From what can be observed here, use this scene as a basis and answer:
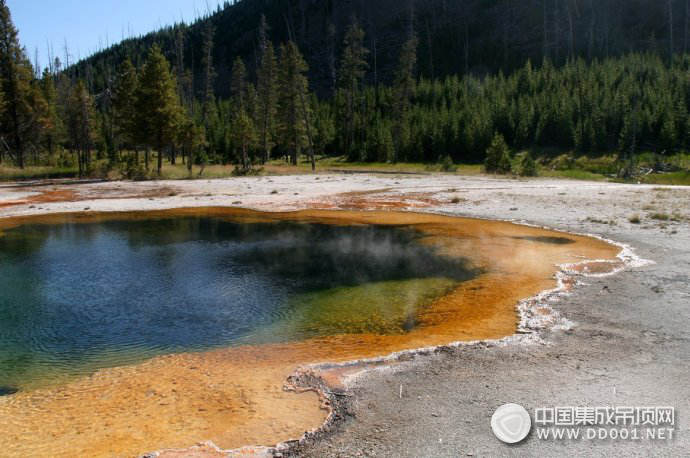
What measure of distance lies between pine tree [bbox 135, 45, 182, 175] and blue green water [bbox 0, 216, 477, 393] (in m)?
30.1

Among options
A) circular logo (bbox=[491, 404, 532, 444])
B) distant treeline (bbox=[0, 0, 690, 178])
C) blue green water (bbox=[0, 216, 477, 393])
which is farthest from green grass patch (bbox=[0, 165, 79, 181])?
circular logo (bbox=[491, 404, 532, 444])

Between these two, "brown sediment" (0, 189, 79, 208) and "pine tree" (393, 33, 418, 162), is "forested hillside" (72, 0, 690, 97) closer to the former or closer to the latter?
"pine tree" (393, 33, 418, 162)

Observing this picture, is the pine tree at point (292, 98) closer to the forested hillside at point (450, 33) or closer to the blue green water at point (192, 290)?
the forested hillside at point (450, 33)

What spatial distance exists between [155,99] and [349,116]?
37284 millimetres

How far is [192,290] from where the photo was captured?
554 inches

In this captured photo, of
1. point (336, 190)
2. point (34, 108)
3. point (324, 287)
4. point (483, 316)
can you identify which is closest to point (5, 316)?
point (324, 287)

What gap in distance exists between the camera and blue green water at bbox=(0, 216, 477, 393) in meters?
10.1

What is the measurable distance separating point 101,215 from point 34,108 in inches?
1589

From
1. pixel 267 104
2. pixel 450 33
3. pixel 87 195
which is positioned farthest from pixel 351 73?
pixel 450 33

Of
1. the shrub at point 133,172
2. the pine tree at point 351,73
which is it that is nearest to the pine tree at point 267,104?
the pine tree at point 351,73

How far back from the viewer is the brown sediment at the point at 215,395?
6277mm

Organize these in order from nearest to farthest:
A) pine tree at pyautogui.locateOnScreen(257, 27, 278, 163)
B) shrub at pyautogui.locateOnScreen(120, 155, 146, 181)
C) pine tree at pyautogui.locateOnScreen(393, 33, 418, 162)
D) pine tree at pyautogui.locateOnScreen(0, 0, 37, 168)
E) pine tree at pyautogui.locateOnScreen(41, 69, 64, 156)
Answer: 1. shrub at pyautogui.locateOnScreen(120, 155, 146, 181)
2. pine tree at pyautogui.locateOnScreen(0, 0, 37, 168)
3. pine tree at pyautogui.locateOnScreen(257, 27, 278, 163)
4. pine tree at pyautogui.locateOnScreen(41, 69, 64, 156)
5. pine tree at pyautogui.locateOnScreen(393, 33, 418, 162)

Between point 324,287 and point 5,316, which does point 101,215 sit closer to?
point 5,316

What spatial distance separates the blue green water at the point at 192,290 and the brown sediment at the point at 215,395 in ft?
2.19
